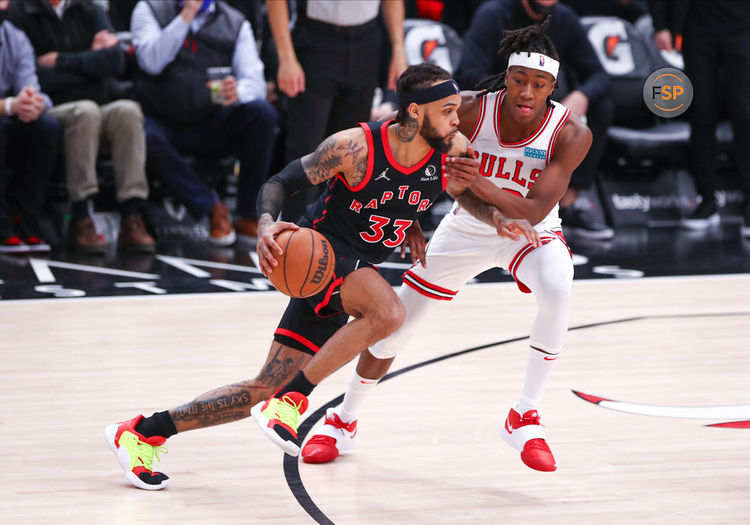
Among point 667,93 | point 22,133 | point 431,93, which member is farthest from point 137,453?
point 22,133

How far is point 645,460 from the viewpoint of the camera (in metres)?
3.81

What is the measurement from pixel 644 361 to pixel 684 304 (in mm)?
1366

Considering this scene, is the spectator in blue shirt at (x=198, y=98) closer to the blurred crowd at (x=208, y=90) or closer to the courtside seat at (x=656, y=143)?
the blurred crowd at (x=208, y=90)

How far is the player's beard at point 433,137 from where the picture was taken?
3.58m

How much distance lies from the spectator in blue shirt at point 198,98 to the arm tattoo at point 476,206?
414cm

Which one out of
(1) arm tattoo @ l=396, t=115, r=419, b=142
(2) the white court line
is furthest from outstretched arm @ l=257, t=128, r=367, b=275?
(2) the white court line

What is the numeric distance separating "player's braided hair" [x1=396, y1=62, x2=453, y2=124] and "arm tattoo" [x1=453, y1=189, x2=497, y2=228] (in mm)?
438

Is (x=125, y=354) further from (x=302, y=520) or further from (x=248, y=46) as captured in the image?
(x=248, y=46)

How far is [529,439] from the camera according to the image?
3.71m

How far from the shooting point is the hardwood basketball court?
133 inches

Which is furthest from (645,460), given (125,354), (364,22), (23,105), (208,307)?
(23,105)

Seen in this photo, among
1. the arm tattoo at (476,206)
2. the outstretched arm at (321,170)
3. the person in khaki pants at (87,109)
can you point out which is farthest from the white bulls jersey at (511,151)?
the person in khaki pants at (87,109)

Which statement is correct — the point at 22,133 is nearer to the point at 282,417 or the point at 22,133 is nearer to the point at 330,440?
the point at 330,440

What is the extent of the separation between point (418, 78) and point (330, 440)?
53.1 inches
